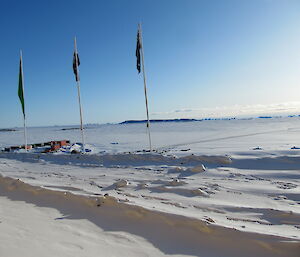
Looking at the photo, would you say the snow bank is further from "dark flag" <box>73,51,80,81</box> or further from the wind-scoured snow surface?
"dark flag" <box>73,51,80,81</box>

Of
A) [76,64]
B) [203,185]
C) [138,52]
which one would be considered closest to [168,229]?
[203,185]

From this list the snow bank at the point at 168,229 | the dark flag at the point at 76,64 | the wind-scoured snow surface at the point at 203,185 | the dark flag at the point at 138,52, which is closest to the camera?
the snow bank at the point at 168,229

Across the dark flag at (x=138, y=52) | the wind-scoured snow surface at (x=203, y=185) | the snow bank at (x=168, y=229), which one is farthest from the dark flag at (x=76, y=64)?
the snow bank at (x=168, y=229)

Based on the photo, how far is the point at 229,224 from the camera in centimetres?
287

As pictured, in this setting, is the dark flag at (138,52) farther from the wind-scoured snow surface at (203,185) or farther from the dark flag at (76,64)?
the wind-scoured snow surface at (203,185)

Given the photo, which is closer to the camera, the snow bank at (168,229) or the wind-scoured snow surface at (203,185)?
the snow bank at (168,229)

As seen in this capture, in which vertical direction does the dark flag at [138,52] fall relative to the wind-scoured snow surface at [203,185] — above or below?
above

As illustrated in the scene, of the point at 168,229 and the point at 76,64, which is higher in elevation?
the point at 76,64

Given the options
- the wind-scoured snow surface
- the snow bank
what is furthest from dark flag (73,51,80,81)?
the snow bank

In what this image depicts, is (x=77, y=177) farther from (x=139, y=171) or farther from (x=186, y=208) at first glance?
(x=186, y=208)

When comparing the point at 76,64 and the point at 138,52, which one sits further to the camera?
the point at 76,64

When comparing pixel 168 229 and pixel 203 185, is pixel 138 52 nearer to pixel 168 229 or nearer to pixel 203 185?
pixel 203 185

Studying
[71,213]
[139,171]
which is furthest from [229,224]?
[139,171]

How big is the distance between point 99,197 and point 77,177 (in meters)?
2.51
